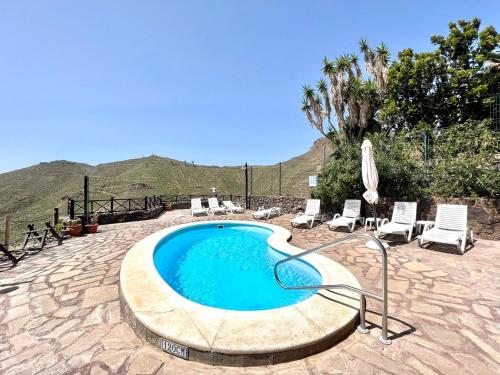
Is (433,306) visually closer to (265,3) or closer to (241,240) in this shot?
(241,240)

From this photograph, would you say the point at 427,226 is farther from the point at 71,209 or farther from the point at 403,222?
the point at 71,209

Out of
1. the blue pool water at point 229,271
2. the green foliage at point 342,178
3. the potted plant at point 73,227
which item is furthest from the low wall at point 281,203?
the potted plant at point 73,227

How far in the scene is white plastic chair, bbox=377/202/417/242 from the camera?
6467 millimetres

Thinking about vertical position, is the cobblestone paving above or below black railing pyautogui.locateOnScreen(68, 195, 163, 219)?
below

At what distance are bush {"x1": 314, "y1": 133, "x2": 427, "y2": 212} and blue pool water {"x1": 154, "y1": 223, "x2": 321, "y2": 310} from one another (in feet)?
10.2

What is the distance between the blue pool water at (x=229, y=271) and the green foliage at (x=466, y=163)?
5.67m

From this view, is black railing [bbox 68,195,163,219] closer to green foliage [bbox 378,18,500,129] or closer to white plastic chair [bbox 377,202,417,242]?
white plastic chair [bbox 377,202,417,242]

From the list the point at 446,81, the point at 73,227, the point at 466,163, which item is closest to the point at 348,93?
the point at 446,81

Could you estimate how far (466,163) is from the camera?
275 inches

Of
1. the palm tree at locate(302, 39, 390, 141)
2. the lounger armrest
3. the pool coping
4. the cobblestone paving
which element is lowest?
the cobblestone paving

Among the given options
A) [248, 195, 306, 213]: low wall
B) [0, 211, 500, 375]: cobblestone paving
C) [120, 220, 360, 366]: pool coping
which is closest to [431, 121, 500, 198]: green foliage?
[0, 211, 500, 375]: cobblestone paving

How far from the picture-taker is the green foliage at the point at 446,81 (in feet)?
41.9

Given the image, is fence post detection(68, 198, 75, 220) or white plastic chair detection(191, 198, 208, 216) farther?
white plastic chair detection(191, 198, 208, 216)

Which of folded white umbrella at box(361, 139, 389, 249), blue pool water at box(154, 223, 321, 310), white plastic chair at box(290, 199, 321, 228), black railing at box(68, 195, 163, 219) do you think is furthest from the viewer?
black railing at box(68, 195, 163, 219)
